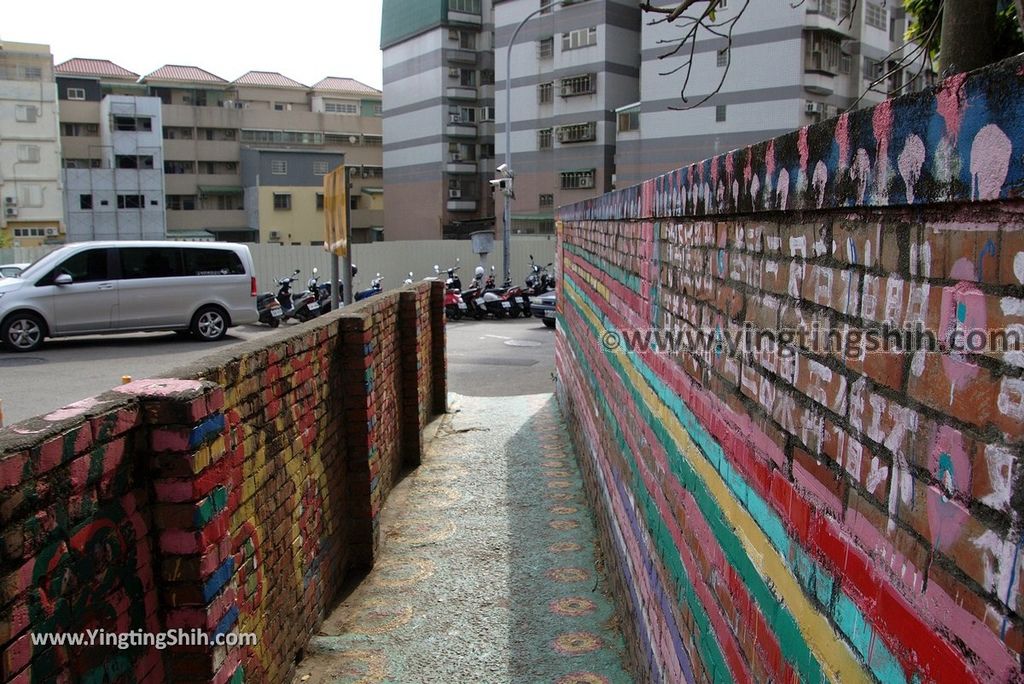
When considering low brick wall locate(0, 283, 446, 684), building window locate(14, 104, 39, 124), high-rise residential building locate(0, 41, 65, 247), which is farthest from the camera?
building window locate(14, 104, 39, 124)

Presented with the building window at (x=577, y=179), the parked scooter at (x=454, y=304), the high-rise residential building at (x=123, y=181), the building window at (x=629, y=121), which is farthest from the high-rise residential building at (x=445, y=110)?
the parked scooter at (x=454, y=304)

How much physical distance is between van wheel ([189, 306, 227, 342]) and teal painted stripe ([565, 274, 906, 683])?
12974 millimetres

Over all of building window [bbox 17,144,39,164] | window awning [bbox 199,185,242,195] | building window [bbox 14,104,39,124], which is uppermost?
building window [bbox 14,104,39,124]

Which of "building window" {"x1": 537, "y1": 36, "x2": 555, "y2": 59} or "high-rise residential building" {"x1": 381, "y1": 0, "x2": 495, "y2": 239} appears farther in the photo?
"high-rise residential building" {"x1": 381, "y1": 0, "x2": 495, "y2": 239}

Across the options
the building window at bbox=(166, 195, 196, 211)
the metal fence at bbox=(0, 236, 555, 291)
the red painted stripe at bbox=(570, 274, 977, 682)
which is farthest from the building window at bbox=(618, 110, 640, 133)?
the red painted stripe at bbox=(570, 274, 977, 682)

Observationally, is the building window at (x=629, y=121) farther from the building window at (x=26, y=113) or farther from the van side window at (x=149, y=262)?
the building window at (x=26, y=113)

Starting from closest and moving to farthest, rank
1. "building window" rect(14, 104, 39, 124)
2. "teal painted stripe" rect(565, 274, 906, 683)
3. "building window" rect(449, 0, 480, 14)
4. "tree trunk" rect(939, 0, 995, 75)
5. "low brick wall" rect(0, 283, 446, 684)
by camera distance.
A: "teal painted stripe" rect(565, 274, 906, 683) → "low brick wall" rect(0, 283, 446, 684) → "tree trunk" rect(939, 0, 995, 75) → "building window" rect(449, 0, 480, 14) → "building window" rect(14, 104, 39, 124)

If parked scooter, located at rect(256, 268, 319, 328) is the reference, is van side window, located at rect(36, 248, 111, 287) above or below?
above

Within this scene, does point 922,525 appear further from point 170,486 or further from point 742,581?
point 170,486

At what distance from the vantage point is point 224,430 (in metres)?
2.90

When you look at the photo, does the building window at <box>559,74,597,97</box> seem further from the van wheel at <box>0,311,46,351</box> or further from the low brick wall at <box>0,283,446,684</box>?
the low brick wall at <box>0,283,446,684</box>

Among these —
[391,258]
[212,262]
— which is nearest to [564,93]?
[391,258]

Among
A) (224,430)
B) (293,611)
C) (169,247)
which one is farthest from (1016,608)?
(169,247)

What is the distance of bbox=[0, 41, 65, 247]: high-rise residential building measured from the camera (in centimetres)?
4747
